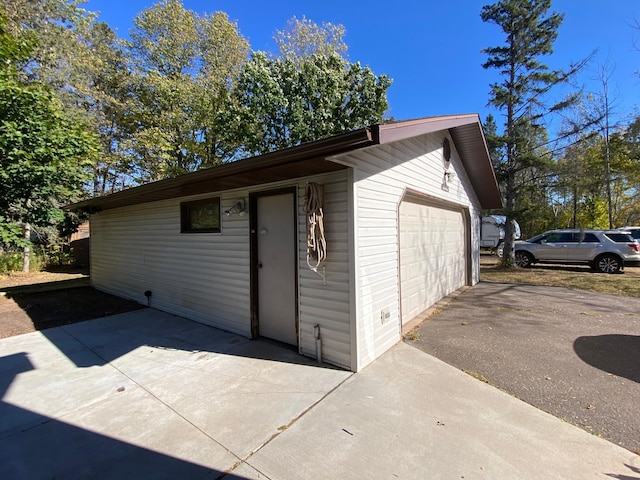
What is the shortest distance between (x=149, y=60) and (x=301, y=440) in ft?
61.4

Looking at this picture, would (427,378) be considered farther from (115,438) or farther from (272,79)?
(272,79)

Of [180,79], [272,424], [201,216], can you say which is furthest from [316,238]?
[180,79]

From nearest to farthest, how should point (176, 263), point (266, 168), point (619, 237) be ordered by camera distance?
point (266, 168), point (176, 263), point (619, 237)

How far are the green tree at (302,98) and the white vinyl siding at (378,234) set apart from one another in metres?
10.2

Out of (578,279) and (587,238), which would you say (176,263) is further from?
(587,238)

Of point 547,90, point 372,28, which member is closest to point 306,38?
point 372,28

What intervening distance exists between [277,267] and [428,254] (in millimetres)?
3235

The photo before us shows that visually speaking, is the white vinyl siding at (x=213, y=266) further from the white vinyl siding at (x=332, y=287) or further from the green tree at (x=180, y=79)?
the green tree at (x=180, y=79)

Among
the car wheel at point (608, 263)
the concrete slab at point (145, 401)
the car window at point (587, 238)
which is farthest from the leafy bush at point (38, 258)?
the car wheel at point (608, 263)

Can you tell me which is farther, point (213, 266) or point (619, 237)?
point (619, 237)

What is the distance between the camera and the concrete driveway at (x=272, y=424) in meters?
1.97

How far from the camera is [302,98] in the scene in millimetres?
14062

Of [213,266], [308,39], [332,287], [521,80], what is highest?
[308,39]

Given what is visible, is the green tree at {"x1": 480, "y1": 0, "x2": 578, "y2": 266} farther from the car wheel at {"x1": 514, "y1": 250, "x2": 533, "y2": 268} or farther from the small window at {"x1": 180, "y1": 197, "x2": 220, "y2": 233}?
the small window at {"x1": 180, "y1": 197, "x2": 220, "y2": 233}
